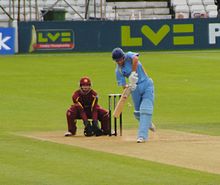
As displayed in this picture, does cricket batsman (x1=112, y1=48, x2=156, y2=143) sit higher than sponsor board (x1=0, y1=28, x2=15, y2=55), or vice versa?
sponsor board (x1=0, y1=28, x2=15, y2=55)

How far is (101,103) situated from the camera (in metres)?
26.1

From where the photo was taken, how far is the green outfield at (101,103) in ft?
43.9

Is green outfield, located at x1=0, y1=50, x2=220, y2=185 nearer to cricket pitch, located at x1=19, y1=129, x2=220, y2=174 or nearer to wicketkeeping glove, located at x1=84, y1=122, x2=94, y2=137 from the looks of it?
cricket pitch, located at x1=19, y1=129, x2=220, y2=174

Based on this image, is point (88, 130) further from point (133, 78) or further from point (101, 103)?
point (101, 103)

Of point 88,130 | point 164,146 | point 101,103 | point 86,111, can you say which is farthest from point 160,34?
Answer: point 164,146

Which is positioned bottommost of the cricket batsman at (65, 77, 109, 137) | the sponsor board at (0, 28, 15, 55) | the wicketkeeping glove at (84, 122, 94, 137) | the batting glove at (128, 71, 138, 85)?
the wicketkeeping glove at (84, 122, 94, 137)

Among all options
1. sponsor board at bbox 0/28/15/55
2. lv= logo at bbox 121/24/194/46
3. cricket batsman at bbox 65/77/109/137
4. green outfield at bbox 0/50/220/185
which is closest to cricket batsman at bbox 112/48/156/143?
cricket batsman at bbox 65/77/109/137

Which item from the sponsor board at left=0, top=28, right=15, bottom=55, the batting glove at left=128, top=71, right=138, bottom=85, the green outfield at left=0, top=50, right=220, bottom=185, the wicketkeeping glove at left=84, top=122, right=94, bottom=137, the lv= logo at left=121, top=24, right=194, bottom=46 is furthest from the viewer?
the lv= logo at left=121, top=24, right=194, bottom=46

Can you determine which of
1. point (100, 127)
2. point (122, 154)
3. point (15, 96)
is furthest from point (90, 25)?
point (122, 154)

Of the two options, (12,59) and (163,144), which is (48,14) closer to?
(12,59)

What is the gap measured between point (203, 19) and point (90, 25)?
586 cm

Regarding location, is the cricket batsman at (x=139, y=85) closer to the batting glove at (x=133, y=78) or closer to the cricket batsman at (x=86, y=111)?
the batting glove at (x=133, y=78)

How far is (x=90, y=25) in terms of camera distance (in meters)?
48.4

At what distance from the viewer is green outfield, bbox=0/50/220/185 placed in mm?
13391
